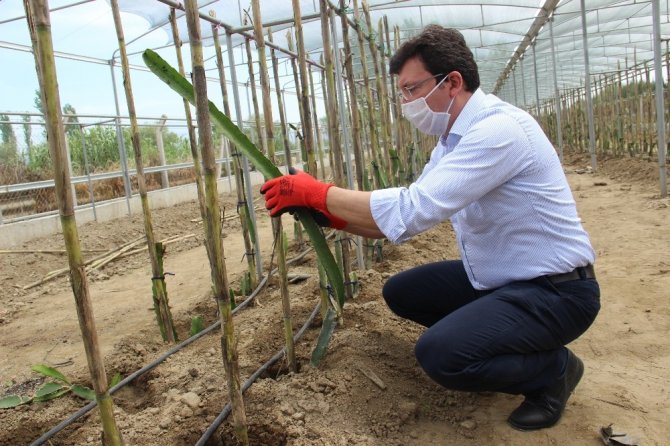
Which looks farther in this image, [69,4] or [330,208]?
[69,4]

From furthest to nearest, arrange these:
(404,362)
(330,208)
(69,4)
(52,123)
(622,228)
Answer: (69,4) → (622,228) → (404,362) → (330,208) → (52,123)

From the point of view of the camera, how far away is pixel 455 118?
6.55 ft

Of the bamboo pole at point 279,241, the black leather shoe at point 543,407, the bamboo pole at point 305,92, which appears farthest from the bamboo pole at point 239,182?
the black leather shoe at point 543,407

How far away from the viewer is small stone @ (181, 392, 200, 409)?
1839mm

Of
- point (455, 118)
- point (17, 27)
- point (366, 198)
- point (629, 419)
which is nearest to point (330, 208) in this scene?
point (366, 198)

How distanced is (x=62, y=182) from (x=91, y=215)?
285 inches

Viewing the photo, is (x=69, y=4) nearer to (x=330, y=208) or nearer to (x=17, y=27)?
(x=17, y=27)

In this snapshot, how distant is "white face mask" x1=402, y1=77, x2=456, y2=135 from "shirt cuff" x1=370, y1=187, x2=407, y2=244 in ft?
1.50

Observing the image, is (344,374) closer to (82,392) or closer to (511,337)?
(511,337)

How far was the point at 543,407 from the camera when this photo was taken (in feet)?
5.74

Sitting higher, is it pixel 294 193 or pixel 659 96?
pixel 659 96

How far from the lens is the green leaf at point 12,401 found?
2.15 m

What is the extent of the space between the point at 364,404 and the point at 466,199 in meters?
0.80

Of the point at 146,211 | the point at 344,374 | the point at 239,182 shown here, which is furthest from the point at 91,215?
the point at 344,374
